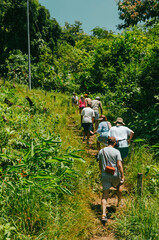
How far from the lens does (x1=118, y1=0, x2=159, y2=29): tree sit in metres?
11.0

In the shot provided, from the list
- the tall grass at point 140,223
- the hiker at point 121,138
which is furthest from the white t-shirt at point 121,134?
the tall grass at point 140,223

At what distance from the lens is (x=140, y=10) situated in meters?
11.4

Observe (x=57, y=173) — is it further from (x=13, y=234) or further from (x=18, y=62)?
(x=18, y=62)

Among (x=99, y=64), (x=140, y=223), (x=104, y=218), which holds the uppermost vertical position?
(x=99, y=64)

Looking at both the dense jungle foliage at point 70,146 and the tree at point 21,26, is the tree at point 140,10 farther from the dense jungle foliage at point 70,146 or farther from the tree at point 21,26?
the tree at point 21,26

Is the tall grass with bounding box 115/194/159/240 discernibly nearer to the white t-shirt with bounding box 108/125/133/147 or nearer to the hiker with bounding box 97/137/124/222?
the hiker with bounding box 97/137/124/222

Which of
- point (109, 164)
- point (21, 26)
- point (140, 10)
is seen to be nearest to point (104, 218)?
point (109, 164)

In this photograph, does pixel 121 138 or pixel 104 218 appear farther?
pixel 121 138

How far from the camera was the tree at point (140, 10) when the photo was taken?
11.0 m

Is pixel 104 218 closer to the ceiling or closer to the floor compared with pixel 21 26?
closer to the floor

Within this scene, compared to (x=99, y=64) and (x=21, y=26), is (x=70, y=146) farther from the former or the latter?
(x=21, y=26)

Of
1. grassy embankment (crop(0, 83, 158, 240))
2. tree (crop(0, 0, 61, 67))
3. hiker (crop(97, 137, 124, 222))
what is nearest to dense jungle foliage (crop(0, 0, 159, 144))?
tree (crop(0, 0, 61, 67))

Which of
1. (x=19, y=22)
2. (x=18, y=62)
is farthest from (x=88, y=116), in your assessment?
(x=19, y=22)

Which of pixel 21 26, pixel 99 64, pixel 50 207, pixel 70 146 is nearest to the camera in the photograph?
pixel 50 207
